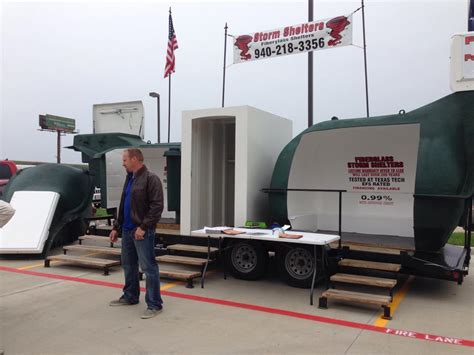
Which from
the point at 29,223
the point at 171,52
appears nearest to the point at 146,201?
the point at 29,223

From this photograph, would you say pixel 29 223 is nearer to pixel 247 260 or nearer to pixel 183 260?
pixel 183 260

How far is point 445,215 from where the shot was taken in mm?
6000

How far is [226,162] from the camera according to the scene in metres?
9.20

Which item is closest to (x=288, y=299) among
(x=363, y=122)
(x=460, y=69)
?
(x=363, y=122)

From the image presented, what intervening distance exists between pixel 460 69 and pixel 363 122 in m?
1.62

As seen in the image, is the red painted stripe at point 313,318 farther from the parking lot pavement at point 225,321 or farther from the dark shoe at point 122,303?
the dark shoe at point 122,303

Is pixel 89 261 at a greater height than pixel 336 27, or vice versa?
pixel 336 27

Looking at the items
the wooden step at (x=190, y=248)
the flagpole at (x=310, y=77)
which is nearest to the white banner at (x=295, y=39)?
the flagpole at (x=310, y=77)

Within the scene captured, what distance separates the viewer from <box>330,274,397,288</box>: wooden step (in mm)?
5863

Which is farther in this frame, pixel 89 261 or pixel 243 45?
pixel 243 45

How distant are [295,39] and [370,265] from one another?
6.79 meters

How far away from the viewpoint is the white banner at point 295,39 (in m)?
10.7

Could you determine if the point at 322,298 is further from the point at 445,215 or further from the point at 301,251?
the point at 445,215

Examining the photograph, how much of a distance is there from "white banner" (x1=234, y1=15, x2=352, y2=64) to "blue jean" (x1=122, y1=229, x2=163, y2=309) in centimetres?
751
